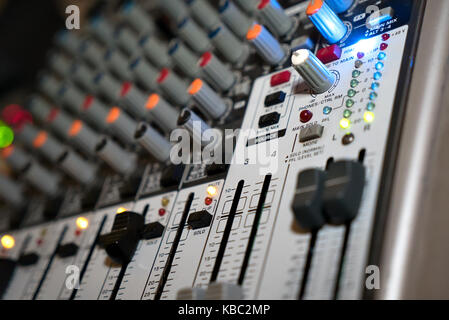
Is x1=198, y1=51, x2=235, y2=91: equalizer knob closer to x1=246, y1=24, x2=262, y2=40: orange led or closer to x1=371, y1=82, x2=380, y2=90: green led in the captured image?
x1=246, y1=24, x2=262, y2=40: orange led

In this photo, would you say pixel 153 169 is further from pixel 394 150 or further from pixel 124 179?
pixel 394 150

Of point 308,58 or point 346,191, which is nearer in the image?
point 346,191

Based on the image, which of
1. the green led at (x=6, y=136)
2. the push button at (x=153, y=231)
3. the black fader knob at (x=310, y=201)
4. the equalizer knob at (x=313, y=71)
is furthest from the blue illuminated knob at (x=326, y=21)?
the green led at (x=6, y=136)

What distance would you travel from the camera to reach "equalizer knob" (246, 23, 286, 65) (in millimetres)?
1466

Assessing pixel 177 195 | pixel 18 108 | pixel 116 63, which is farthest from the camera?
pixel 18 108

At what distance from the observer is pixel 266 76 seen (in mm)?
1514

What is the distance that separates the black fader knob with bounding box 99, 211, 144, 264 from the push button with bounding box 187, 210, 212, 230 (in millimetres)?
194

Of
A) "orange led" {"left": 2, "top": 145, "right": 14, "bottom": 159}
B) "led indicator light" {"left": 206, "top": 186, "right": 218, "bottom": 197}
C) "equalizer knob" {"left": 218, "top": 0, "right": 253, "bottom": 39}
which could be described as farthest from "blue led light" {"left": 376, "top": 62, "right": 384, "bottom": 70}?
"orange led" {"left": 2, "top": 145, "right": 14, "bottom": 159}

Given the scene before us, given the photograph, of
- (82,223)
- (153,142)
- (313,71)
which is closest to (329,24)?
(313,71)

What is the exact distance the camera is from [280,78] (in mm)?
1427

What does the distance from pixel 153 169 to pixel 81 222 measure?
0.31 m

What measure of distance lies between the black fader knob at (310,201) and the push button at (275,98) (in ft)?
1.22

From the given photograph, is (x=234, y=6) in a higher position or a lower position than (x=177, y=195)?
higher
